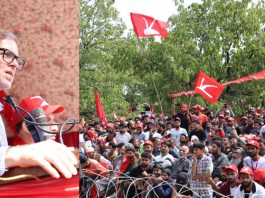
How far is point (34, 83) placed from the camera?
8.62 feet

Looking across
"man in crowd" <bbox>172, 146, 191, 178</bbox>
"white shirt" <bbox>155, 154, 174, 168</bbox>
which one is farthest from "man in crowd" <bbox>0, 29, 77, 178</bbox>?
"white shirt" <bbox>155, 154, 174, 168</bbox>

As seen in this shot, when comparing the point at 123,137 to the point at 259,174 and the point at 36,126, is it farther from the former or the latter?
the point at 36,126

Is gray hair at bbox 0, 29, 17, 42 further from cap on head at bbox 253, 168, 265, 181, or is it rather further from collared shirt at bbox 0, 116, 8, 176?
cap on head at bbox 253, 168, 265, 181

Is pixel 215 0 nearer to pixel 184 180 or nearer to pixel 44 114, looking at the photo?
pixel 184 180

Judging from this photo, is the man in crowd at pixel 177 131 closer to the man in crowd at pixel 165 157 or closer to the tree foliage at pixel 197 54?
the man in crowd at pixel 165 157

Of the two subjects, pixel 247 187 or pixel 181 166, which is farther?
pixel 181 166

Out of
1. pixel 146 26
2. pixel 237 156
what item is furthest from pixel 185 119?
pixel 237 156

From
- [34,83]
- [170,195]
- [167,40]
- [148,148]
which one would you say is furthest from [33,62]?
[167,40]

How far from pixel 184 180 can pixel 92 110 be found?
21.0 meters

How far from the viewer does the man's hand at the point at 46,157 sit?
2.51 m

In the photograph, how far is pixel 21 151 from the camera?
2521 millimetres

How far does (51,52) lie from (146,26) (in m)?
14.0

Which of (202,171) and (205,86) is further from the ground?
(205,86)

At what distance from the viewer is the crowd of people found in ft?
24.0
